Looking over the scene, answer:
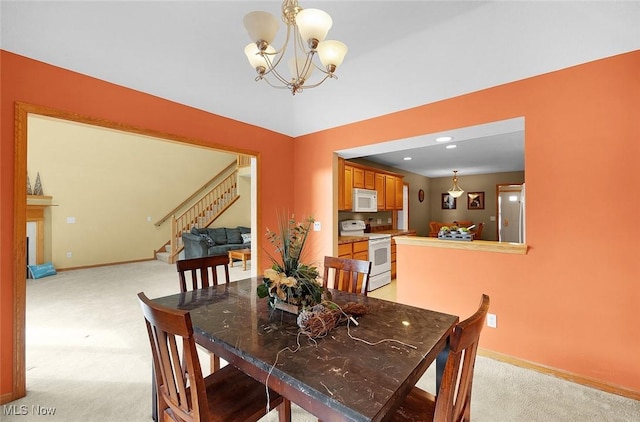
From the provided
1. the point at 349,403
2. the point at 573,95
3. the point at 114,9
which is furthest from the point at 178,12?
the point at 573,95

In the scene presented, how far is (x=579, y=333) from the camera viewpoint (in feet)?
6.71

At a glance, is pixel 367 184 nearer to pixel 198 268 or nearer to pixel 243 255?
pixel 243 255

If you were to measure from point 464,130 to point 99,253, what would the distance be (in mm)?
7837

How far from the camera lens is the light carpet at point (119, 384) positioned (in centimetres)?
174

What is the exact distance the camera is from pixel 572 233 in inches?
81.4

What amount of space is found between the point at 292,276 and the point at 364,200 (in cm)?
343

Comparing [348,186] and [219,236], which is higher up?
[348,186]

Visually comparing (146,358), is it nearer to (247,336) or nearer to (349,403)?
(247,336)

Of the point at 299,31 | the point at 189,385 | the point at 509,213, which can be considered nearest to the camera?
the point at 189,385

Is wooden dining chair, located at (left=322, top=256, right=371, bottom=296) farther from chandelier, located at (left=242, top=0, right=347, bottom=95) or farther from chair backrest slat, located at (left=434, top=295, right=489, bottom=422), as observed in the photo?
chandelier, located at (left=242, top=0, right=347, bottom=95)

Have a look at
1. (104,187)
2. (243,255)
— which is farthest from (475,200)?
(104,187)

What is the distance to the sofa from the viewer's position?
6254 millimetres

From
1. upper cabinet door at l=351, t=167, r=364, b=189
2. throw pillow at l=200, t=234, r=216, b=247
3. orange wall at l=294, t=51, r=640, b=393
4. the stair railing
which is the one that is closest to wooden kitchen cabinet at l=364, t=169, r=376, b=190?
upper cabinet door at l=351, t=167, r=364, b=189

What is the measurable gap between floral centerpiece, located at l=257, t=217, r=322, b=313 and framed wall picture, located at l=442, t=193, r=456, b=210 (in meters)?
7.73
